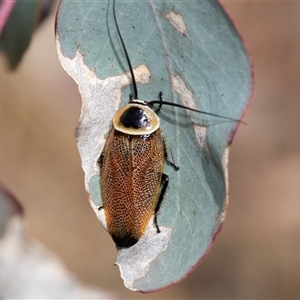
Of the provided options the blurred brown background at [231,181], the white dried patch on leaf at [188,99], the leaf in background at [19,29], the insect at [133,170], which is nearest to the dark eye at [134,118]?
the insect at [133,170]

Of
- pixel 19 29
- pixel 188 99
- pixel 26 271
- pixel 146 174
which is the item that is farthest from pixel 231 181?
pixel 19 29

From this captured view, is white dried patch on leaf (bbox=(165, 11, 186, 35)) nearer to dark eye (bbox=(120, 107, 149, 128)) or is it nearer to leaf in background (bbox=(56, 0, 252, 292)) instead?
leaf in background (bbox=(56, 0, 252, 292))

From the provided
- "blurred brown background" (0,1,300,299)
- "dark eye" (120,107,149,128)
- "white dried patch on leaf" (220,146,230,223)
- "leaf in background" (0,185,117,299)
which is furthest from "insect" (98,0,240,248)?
"blurred brown background" (0,1,300,299)

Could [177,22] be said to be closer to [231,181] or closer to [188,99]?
[188,99]

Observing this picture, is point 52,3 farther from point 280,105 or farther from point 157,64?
point 280,105

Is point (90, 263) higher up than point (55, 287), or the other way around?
point (55, 287)

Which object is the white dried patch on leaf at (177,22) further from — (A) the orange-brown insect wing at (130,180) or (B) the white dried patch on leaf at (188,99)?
(A) the orange-brown insect wing at (130,180)

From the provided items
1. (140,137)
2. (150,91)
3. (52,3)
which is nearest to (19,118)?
(52,3)
